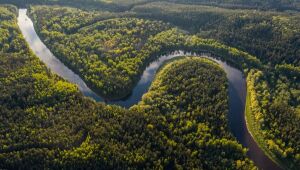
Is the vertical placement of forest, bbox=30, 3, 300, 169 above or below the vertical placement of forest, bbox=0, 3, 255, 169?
above

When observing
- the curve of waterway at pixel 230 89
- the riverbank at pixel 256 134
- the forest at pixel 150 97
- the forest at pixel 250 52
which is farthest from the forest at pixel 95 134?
the forest at pixel 250 52

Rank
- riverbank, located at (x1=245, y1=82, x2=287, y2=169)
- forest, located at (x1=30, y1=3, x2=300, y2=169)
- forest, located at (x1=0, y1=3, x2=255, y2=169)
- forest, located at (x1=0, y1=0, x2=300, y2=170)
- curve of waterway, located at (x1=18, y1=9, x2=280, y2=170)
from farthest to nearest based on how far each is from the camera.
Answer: forest, located at (x1=30, y1=3, x2=300, y2=169) → curve of waterway, located at (x1=18, y1=9, x2=280, y2=170) → riverbank, located at (x1=245, y1=82, x2=287, y2=169) → forest, located at (x1=0, y1=0, x2=300, y2=170) → forest, located at (x1=0, y1=3, x2=255, y2=169)

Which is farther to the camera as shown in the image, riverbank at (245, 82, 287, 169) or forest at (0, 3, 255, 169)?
riverbank at (245, 82, 287, 169)

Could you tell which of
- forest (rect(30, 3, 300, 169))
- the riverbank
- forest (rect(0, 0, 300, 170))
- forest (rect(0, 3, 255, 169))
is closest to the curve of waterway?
the riverbank

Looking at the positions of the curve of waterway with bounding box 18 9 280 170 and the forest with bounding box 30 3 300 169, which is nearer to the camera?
the curve of waterway with bounding box 18 9 280 170

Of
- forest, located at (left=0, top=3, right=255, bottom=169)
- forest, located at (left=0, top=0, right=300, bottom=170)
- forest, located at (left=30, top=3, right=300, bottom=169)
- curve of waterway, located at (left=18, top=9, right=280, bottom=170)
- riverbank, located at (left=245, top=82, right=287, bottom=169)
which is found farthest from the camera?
forest, located at (left=30, top=3, right=300, bottom=169)

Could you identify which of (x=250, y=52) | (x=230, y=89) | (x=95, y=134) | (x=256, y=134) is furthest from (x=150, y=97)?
(x=250, y=52)

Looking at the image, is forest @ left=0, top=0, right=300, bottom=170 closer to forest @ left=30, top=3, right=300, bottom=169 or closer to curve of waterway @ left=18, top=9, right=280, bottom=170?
forest @ left=30, top=3, right=300, bottom=169
